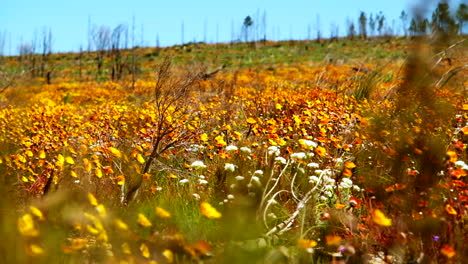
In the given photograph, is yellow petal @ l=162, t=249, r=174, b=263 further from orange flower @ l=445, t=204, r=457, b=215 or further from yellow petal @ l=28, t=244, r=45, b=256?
orange flower @ l=445, t=204, r=457, b=215

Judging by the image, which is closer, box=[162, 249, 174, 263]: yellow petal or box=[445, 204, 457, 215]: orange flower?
box=[162, 249, 174, 263]: yellow petal

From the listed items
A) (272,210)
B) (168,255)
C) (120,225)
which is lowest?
(272,210)

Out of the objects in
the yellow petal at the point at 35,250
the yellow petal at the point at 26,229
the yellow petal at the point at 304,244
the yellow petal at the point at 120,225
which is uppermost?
the yellow petal at the point at 26,229

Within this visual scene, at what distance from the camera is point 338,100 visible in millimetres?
5977

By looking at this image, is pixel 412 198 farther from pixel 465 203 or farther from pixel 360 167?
pixel 360 167

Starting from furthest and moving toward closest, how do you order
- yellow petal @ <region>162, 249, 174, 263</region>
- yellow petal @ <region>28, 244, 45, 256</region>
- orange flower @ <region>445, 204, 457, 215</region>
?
orange flower @ <region>445, 204, 457, 215</region>
yellow petal @ <region>162, 249, 174, 263</region>
yellow petal @ <region>28, 244, 45, 256</region>

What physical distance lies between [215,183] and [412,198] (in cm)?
148

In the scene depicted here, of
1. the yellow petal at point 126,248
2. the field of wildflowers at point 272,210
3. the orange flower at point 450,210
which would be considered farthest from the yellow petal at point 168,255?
the orange flower at point 450,210

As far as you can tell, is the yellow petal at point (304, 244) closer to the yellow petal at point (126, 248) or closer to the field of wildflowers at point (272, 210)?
the field of wildflowers at point (272, 210)

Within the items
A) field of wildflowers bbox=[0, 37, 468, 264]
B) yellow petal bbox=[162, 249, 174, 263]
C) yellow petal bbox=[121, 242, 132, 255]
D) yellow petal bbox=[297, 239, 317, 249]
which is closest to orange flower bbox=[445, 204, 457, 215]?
field of wildflowers bbox=[0, 37, 468, 264]

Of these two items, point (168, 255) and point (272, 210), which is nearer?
point (168, 255)

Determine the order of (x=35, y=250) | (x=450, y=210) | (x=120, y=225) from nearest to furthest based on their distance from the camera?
(x=35, y=250) < (x=120, y=225) < (x=450, y=210)

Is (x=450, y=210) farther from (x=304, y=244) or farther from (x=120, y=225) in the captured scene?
(x=120, y=225)

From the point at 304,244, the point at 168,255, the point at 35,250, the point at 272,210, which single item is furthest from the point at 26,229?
the point at 272,210
